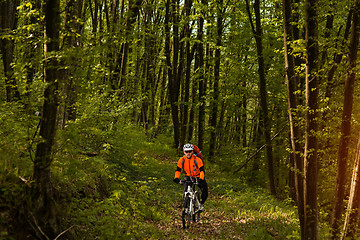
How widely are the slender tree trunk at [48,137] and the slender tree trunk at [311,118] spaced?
227 inches

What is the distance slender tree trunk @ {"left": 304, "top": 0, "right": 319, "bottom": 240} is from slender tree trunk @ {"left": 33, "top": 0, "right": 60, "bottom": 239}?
5.78m

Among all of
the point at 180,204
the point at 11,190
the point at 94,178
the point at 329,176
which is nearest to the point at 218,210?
the point at 180,204

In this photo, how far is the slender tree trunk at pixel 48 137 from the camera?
5246 mm

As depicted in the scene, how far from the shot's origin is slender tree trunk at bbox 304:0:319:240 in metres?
7.56

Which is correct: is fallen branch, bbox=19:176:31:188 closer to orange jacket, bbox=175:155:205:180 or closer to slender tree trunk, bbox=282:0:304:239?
orange jacket, bbox=175:155:205:180

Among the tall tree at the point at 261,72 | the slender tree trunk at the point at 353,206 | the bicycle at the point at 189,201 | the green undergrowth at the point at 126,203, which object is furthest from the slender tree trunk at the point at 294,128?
the tall tree at the point at 261,72

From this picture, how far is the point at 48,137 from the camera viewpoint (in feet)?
17.7

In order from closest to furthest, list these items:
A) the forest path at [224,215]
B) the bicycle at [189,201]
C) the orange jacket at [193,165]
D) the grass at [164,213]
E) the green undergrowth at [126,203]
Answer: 1. the green undergrowth at [126,203]
2. the grass at [164,213]
3. the forest path at [224,215]
4. the bicycle at [189,201]
5. the orange jacket at [193,165]

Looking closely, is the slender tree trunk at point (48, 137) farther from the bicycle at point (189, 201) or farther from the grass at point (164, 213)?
the bicycle at point (189, 201)

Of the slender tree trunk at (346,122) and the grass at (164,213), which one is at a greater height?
the slender tree trunk at (346,122)

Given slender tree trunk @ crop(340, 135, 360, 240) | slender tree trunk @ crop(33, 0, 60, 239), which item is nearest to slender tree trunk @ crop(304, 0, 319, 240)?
slender tree trunk @ crop(340, 135, 360, 240)

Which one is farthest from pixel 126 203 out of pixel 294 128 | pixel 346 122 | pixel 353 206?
pixel 346 122

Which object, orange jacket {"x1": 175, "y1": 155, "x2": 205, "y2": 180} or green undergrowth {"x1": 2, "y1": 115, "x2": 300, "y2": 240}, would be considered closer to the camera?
green undergrowth {"x1": 2, "y1": 115, "x2": 300, "y2": 240}

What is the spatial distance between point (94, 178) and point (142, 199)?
7.16 feet
